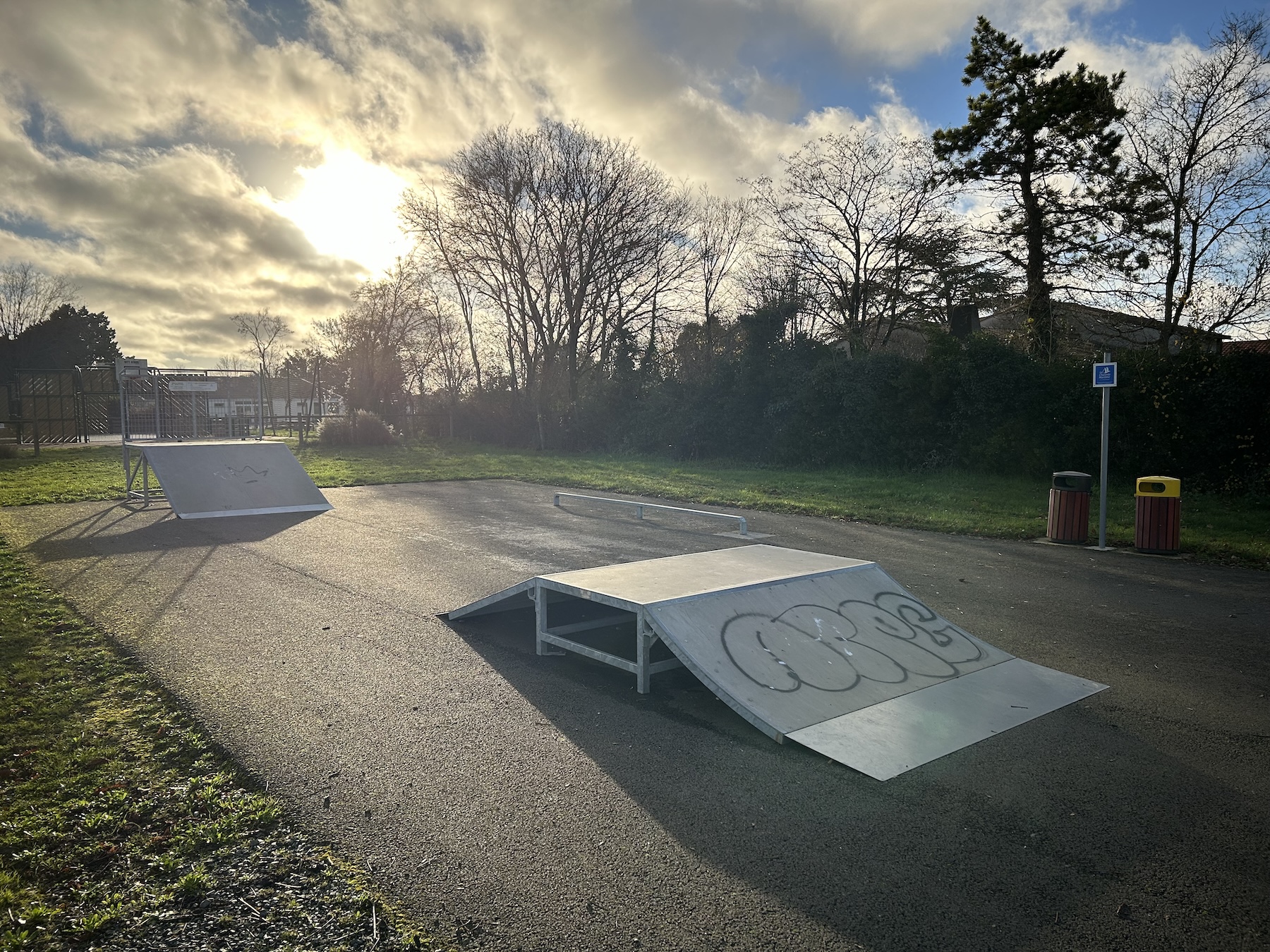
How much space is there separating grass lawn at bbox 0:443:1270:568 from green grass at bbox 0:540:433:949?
9894mm

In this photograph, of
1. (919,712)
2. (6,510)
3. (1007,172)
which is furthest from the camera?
(1007,172)

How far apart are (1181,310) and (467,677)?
19.3m

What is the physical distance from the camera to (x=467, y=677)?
5012mm

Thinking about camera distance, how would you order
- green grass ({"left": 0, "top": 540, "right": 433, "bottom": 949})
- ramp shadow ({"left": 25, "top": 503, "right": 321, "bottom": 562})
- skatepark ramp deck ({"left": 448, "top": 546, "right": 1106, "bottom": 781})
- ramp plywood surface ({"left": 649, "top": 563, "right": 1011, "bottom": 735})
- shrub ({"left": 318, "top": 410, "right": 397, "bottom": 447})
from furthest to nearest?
1. shrub ({"left": 318, "top": 410, "right": 397, "bottom": 447})
2. ramp shadow ({"left": 25, "top": 503, "right": 321, "bottom": 562})
3. ramp plywood surface ({"left": 649, "top": 563, "right": 1011, "bottom": 735})
4. skatepark ramp deck ({"left": 448, "top": 546, "right": 1106, "bottom": 781})
5. green grass ({"left": 0, "top": 540, "right": 433, "bottom": 949})

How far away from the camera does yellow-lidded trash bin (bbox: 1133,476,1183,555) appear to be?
9.57m

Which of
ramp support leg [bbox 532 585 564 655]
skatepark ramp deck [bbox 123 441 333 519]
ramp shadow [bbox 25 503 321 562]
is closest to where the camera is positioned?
ramp support leg [bbox 532 585 564 655]

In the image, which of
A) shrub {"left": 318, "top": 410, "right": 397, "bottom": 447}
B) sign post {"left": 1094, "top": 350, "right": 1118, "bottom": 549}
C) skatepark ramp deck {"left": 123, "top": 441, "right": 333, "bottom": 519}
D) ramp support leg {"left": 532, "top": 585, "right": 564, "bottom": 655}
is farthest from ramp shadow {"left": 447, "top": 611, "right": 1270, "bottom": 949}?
shrub {"left": 318, "top": 410, "right": 397, "bottom": 447}

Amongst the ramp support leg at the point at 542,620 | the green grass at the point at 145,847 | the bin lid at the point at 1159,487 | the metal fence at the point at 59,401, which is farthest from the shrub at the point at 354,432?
the green grass at the point at 145,847

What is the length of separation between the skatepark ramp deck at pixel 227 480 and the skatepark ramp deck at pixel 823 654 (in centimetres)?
914

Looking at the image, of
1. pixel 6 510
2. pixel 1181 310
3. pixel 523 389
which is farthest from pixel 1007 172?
pixel 6 510

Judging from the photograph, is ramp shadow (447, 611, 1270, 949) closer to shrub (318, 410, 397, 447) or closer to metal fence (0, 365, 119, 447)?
shrub (318, 410, 397, 447)

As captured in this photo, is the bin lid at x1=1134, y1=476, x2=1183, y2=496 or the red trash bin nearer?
the bin lid at x1=1134, y1=476, x2=1183, y2=496

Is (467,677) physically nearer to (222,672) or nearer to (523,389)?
(222,672)

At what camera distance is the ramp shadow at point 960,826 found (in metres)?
2.61
